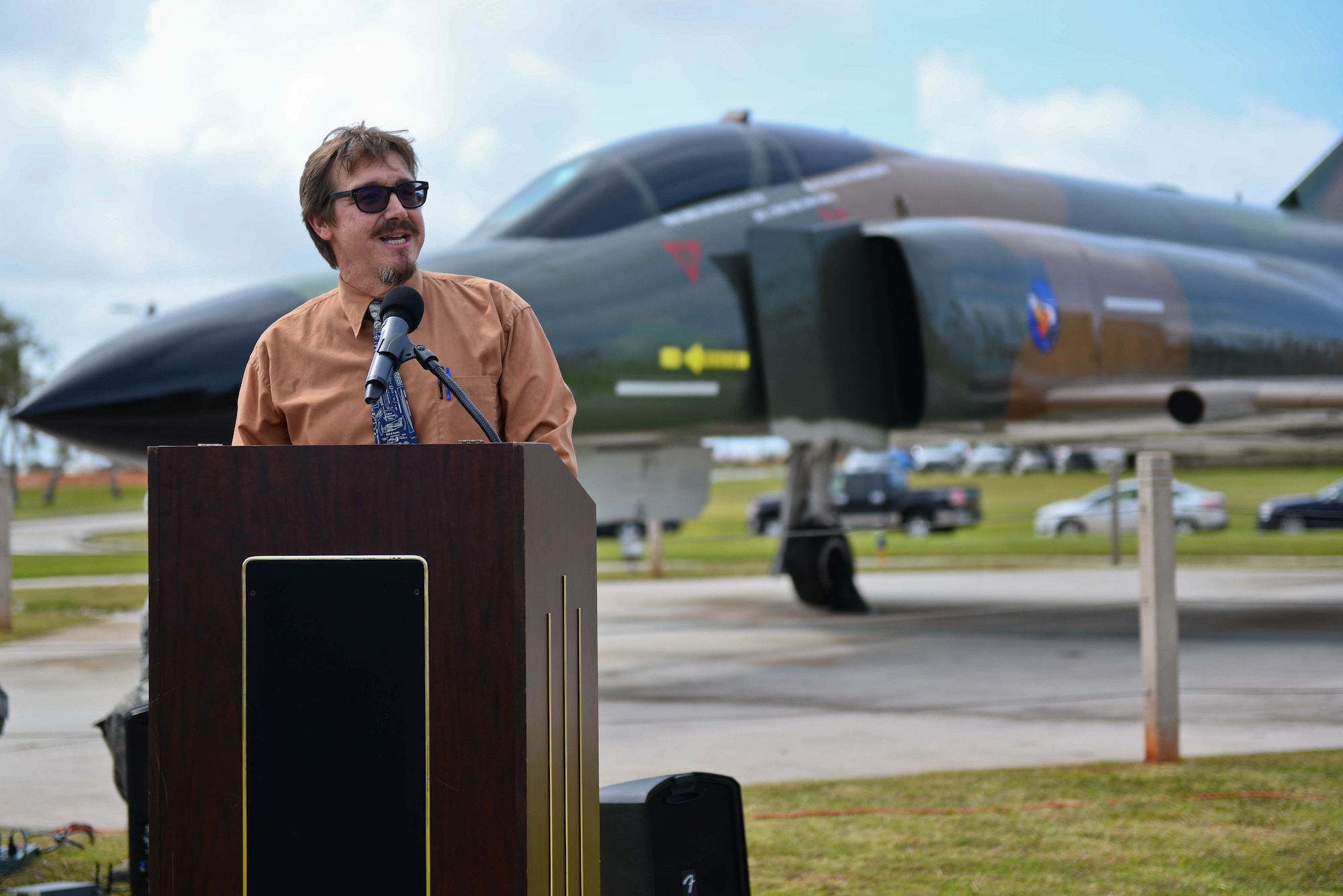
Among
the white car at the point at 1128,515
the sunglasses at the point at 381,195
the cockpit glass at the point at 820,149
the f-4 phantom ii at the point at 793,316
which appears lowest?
the white car at the point at 1128,515

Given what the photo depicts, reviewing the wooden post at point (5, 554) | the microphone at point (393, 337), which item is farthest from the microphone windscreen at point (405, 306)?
the wooden post at point (5, 554)

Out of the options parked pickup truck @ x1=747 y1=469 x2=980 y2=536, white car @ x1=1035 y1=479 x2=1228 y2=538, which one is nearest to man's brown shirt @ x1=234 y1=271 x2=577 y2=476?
white car @ x1=1035 y1=479 x2=1228 y2=538

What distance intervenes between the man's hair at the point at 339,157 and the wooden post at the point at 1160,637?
12.2 ft

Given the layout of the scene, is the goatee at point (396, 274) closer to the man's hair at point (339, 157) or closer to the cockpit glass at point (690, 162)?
the man's hair at point (339, 157)

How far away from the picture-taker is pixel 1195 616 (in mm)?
11055

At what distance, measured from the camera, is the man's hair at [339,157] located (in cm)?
217

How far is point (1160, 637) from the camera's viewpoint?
16.5ft

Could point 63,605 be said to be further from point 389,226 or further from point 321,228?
point 389,226

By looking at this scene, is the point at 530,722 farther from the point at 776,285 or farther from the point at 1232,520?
the point at 1232,520

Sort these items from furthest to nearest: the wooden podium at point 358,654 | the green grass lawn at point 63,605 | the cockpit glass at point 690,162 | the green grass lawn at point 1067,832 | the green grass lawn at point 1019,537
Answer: the green grass lawn at point 1019,537 → the green grass lawn at point 63,605 → the cockpit glass at point 690,162 → the green grass lawn at point 1067,832 → the wooden podium at point 358,654

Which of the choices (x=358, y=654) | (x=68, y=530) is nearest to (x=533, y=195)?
(x=358, y=654)

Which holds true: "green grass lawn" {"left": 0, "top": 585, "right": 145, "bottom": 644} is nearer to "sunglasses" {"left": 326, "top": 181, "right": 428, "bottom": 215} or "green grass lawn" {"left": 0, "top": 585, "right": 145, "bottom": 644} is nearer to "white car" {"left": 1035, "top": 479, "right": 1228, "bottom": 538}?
"sunglasses" {"left": 326, "top": 181, "right": 428, "bottom": 215}

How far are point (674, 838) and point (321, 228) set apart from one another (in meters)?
1.50

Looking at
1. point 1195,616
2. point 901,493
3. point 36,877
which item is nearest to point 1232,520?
point 901,493
